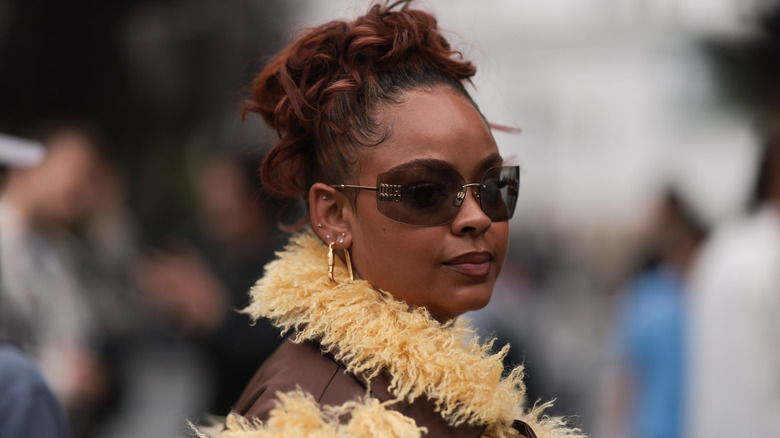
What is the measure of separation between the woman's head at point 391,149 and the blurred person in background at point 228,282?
0.92m

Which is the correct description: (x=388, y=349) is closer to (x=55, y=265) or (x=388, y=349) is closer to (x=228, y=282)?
(x=228, y=282)

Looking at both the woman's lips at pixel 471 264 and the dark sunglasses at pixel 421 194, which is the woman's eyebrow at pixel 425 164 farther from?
the woman's lips at pixel 471 264

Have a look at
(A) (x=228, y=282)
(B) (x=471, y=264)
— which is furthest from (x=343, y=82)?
(A) (x=228, y=282)

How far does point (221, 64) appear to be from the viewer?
27.9 feet

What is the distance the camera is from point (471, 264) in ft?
6.55

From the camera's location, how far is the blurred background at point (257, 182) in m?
4.55

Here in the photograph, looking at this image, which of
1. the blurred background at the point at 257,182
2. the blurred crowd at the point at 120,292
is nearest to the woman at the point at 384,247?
the blurred background at the point at 257,182

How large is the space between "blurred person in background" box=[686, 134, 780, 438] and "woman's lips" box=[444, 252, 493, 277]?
221 centimetres

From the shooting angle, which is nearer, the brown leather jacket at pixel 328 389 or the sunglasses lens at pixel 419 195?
the brown leather jacket at pixel 328 389

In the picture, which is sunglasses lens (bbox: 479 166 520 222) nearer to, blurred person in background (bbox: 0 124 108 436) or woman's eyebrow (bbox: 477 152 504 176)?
woman's eyebrow (bbox: 477 152 504 176)

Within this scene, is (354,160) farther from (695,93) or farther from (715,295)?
(695,93)

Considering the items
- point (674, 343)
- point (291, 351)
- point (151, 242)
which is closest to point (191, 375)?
point (151, 242)

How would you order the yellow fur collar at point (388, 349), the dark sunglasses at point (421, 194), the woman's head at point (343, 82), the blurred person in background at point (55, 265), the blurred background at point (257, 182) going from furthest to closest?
the blurred background at point (257, 182)
the blurred person in background at point (55, 265)
the woman's head at point (343, 82)
the dark sunglasses at point (421, 194)
the yellow fur collar at point (388, 349)

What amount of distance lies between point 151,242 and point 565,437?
5967mm
